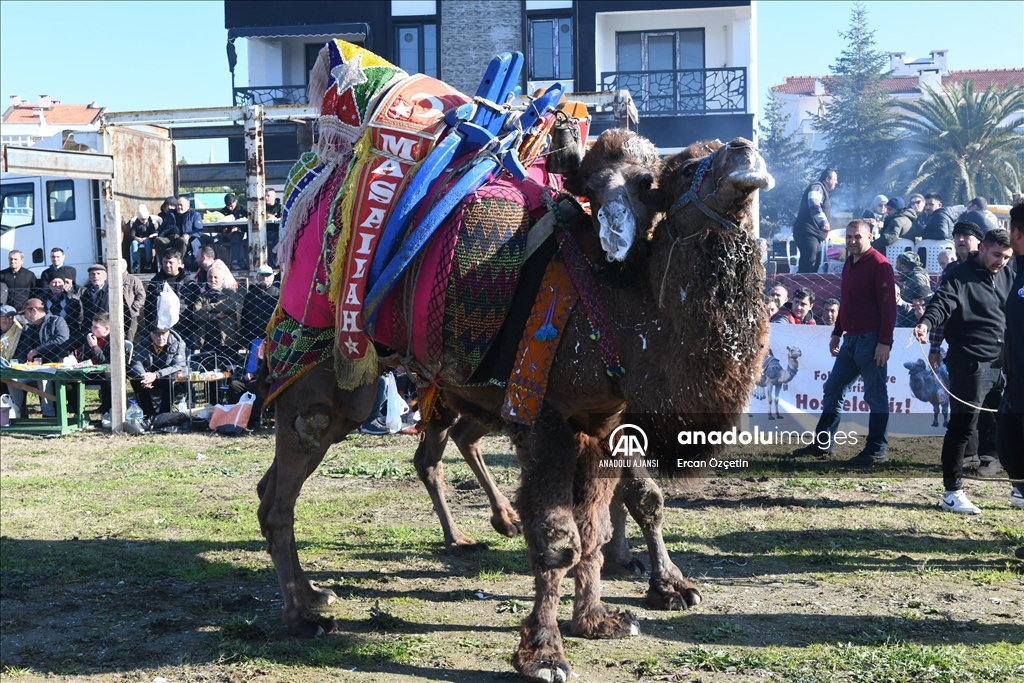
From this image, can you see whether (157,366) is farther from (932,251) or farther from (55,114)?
(55,114)

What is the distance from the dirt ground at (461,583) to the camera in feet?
16.2

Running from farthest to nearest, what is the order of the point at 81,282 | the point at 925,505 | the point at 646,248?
1. the point at 81,282
2. the point at 925,505
3. the point at 646,248

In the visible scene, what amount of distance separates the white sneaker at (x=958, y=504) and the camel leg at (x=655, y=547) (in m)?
3.16

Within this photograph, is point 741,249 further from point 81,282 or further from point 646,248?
point 81,282

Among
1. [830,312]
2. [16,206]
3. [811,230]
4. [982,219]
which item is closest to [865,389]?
[830,312]

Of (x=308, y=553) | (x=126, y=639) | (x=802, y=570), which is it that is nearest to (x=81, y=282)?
(x=308, y=553)

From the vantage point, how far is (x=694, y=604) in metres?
5.74

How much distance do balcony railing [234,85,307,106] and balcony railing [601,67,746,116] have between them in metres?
8.01

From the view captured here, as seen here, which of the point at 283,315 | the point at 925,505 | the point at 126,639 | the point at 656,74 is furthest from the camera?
the point at 656,74

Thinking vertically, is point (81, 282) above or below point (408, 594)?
above

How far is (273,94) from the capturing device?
26828 mm

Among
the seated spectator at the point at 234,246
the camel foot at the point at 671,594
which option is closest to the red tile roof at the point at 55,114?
the seated spectator at the point at 234,246

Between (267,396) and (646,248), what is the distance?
2.62 meters

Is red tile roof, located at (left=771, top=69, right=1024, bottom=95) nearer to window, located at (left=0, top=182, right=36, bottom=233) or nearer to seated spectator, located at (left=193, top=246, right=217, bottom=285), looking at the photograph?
seated spectator, located at (left=193, top=246, right=217, bottom=285)
